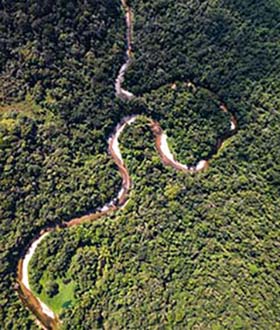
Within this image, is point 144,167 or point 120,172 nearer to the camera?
point 144,167

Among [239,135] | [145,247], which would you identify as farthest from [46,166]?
[239,135]

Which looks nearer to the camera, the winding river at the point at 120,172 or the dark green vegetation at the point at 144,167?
the dark green vegetation at the point at 144,167

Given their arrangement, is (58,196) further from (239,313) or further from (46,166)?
(239,313)

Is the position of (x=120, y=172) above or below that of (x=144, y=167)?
below

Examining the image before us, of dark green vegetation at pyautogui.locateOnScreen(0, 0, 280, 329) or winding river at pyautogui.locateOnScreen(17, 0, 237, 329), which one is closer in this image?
dark green vegetation at pyautogui.locateOnScreen(0, 0, 280, 329)
